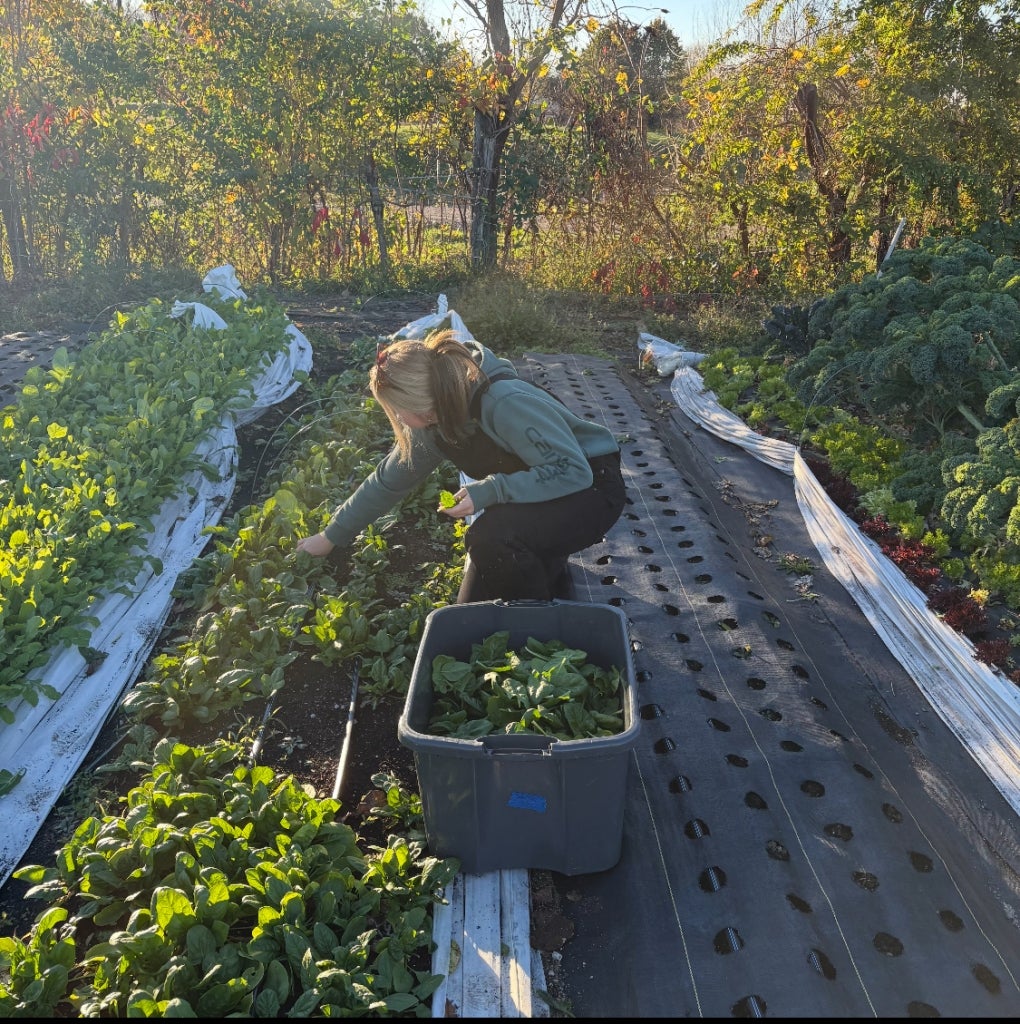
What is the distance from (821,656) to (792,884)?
4.00 feet

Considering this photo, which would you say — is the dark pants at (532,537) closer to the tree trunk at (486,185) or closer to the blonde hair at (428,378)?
the blonde hair at (428,378)

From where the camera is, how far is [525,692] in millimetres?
2229

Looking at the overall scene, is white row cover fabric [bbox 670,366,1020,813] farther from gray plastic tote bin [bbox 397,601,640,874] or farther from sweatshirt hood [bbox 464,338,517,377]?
sweatshirt hood [bbox 464,338,517,377]

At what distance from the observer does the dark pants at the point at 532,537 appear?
2738 millimetres

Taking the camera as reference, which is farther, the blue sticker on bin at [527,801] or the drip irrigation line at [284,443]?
the drip irrigation line at [284,443]

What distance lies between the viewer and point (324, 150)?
9258 millimetres

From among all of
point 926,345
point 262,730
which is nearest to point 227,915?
point 262,730

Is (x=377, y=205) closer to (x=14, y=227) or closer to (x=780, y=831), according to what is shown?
(x=14, y=227)

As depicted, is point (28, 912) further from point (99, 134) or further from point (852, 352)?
point (99, 134)

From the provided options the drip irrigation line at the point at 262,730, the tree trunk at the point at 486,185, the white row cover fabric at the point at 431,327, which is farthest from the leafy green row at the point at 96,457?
the tree trunk at the point at 486,185

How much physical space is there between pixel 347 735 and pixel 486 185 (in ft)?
25.7

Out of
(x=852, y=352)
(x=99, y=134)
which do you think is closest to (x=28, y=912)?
(x=852, y=352)

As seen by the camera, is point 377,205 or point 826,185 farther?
point 377,205

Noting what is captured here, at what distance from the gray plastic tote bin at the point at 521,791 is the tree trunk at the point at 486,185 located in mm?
7782
